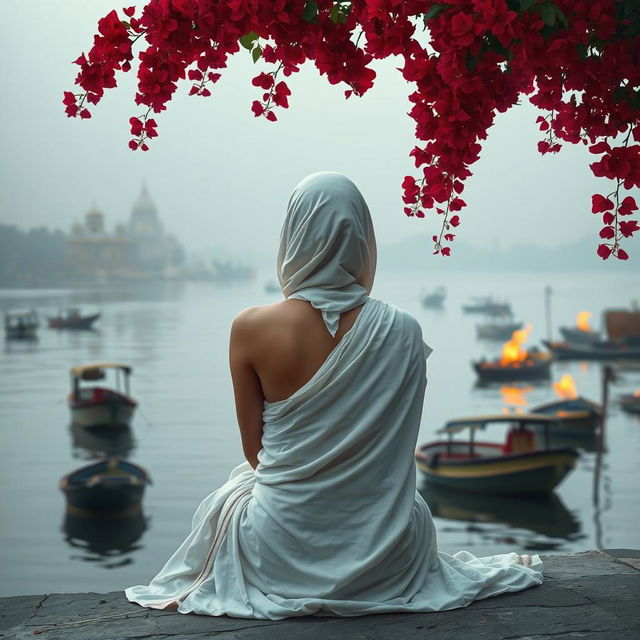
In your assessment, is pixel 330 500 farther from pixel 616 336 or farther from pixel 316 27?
pixel 616 336

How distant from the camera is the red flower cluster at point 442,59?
6.23 ft

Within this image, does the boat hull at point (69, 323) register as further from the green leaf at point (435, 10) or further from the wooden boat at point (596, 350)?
the green leaf at point (435, 10)

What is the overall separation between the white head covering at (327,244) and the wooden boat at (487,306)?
94.7 metres

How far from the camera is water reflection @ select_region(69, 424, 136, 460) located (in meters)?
36.4

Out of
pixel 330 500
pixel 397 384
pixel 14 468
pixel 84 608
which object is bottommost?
pixel 14 468

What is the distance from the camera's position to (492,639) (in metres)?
2.13

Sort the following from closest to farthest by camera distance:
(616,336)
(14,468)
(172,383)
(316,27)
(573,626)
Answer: (316,27) < (573,626) < (14,468) < (616,336) < (172,383)

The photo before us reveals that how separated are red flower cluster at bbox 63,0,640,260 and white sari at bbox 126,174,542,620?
0.35 metres

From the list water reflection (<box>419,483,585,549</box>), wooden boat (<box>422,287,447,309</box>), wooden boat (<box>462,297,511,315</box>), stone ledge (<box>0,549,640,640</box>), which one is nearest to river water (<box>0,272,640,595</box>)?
water reflection (<box>419,483,585,549</box>)

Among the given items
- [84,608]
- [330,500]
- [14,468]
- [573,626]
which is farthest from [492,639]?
[14,468]

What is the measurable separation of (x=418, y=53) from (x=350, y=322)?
71 cm

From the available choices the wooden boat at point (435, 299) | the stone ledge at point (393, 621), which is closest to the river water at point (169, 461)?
the stone ledge at point (393, 621)

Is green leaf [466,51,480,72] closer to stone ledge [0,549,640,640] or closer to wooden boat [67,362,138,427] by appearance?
stone ledge [0,549,640,640]

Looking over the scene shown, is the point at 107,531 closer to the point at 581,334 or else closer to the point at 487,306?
the point at 581,334
